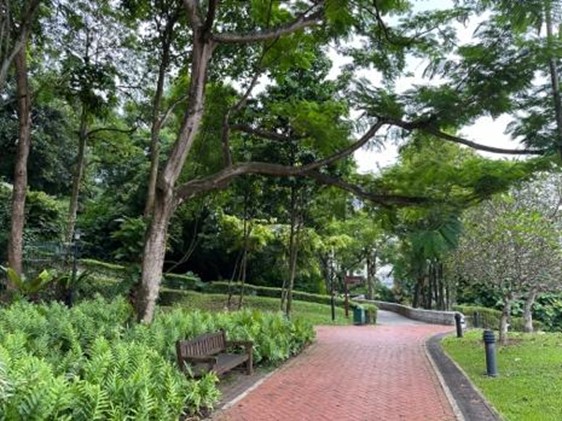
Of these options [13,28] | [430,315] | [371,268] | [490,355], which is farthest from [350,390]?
[371,268]

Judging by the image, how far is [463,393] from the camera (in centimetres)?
877

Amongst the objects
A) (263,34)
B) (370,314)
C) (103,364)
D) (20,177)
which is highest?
(263,34)

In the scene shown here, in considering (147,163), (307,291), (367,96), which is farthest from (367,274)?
(367,96)

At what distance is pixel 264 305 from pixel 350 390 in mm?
17937

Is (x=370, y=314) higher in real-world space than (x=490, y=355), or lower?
higher

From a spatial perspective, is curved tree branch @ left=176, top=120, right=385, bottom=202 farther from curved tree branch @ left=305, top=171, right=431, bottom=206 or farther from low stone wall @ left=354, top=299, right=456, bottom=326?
low stone wall @ left=354, top=299, right=456, bottom=326

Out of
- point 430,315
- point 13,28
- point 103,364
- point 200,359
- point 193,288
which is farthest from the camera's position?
point 193,288

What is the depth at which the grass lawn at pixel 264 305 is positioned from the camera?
25.8m

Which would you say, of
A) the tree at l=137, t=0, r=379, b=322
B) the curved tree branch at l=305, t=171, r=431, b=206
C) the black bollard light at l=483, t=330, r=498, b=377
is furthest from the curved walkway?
the curved tree branch at l=305, t=171, r=431, b=206

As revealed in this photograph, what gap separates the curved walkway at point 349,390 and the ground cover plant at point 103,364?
0.82 metres

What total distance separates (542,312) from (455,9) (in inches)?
974

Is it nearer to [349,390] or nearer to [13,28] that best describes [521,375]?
[349,390]

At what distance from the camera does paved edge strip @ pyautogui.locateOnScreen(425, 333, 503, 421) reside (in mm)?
7332

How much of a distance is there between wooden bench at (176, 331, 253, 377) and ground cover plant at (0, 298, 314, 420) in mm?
314
